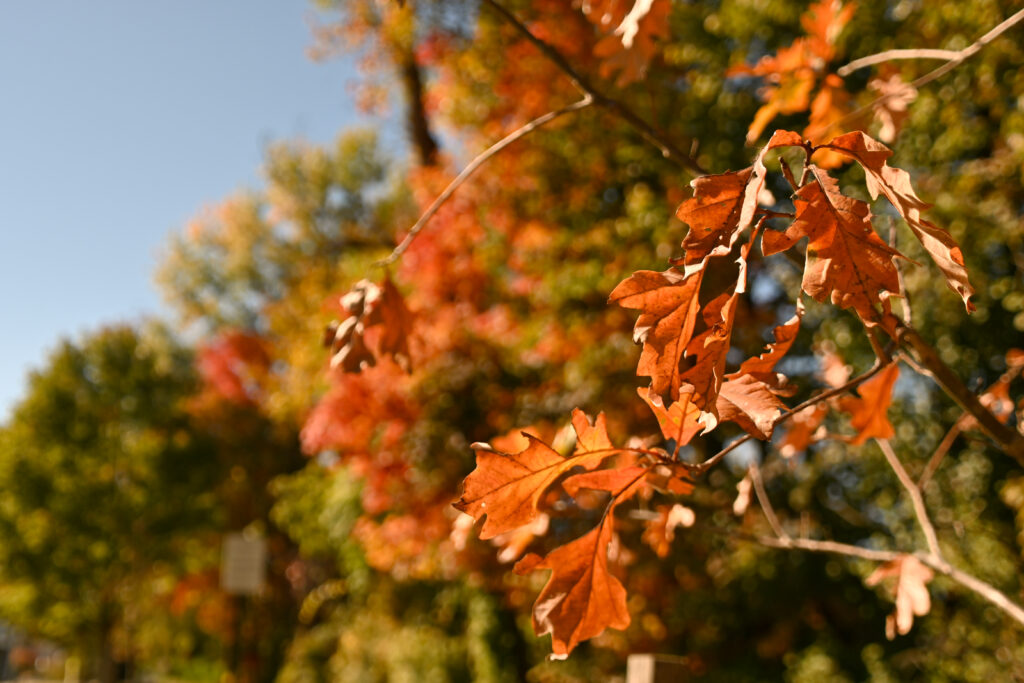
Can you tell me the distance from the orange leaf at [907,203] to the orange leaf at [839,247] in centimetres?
3

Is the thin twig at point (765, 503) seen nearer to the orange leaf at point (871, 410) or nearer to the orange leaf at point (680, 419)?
the orange leaf at point (871, 410)

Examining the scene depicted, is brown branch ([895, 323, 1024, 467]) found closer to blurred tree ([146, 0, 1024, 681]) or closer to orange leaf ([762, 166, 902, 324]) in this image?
orange leaf ([762, 166, 902, 324])

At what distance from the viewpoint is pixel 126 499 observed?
13516mm

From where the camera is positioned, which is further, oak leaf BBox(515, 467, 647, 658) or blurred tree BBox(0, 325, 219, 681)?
blurred tree BBox(0, 325, 219, 681)

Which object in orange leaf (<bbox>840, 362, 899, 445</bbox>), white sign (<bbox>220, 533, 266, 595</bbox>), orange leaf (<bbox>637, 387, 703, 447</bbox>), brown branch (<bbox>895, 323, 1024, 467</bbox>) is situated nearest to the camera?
orange leaf (<bbox>637, 387, 703, 447</bbox>)

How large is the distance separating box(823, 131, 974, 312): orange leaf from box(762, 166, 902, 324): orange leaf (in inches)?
1.3

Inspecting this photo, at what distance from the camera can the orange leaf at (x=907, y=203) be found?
769 millimetres

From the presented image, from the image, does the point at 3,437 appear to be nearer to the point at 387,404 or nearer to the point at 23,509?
the point at 23,509

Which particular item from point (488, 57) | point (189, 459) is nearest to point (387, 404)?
point (488, 57)

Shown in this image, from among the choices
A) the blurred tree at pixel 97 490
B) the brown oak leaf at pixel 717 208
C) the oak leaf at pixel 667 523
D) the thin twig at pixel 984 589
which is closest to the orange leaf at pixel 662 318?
the brown oak leaf at pixel 717 208

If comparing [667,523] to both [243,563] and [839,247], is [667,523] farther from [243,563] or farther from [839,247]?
[243,563]

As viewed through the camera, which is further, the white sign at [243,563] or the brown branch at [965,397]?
the white sign at [243,563]

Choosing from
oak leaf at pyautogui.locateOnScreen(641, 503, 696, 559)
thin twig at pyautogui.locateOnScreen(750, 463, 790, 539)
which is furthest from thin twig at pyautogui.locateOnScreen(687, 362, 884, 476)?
thin twig at pyautogui.locateOnScreen(750, 463, 790, 539)

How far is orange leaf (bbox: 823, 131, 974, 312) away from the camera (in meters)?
0.77
